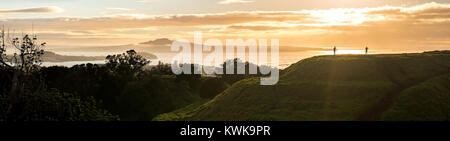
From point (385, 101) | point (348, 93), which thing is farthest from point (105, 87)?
point (385, 101)

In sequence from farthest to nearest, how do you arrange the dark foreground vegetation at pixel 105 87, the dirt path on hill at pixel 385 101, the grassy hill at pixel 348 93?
the grassy hill at pixel 348 93 → the dirt path on hill at pixel 385 101 → the dark foreground vegetation at pixel 105 87

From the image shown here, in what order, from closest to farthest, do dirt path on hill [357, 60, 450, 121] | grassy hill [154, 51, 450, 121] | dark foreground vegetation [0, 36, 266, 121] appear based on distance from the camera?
dark foreground vegetation [0, 36, 266, 121], dirt path on hill [357, 60, 450, 121], grassy hill [154, 51, 450, 121]

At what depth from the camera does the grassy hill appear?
7156cm

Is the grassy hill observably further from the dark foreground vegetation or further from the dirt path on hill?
the dark foreground vegetation

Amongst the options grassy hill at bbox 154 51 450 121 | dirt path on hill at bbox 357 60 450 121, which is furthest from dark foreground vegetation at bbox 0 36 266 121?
dirt path on hill at bbox 357 60 450 121

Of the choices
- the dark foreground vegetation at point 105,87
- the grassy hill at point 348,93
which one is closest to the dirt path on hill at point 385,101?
the grassy hill at point 348,93

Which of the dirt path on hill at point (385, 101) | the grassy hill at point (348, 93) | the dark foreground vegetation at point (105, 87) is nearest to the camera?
the dark foreground vegetation at point (105, 87)

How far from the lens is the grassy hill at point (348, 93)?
7156 cm

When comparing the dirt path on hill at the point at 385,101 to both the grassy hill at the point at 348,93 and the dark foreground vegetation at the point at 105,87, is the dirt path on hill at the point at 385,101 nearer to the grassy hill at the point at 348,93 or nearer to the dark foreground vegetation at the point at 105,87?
the grassy hill at the point at 348,93

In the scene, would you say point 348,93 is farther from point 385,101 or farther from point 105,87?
point 105,87

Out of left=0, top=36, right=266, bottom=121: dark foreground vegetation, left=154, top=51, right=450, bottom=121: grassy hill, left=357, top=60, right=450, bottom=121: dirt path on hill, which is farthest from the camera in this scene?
left=154, top=51, right=450, bottom=121: grassy hill

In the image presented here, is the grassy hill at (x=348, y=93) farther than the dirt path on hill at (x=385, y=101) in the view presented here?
Yes
